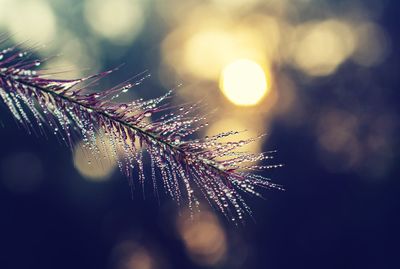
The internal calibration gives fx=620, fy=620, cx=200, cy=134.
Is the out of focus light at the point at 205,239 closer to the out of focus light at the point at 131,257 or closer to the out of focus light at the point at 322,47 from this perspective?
the out of focus light at the point at 131,257

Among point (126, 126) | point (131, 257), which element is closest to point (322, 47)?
point (131, 257)

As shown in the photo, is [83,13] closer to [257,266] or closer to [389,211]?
[257,266]

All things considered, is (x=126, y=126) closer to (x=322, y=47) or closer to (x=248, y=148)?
(x=248, y=148)

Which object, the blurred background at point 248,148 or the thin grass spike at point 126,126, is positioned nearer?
the thin grass spike at point 126,126

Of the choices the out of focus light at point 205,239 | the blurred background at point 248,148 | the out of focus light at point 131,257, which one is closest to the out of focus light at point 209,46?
the blurred background at point 248,148

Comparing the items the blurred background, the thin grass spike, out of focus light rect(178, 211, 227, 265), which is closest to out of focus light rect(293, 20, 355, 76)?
the blurred background
